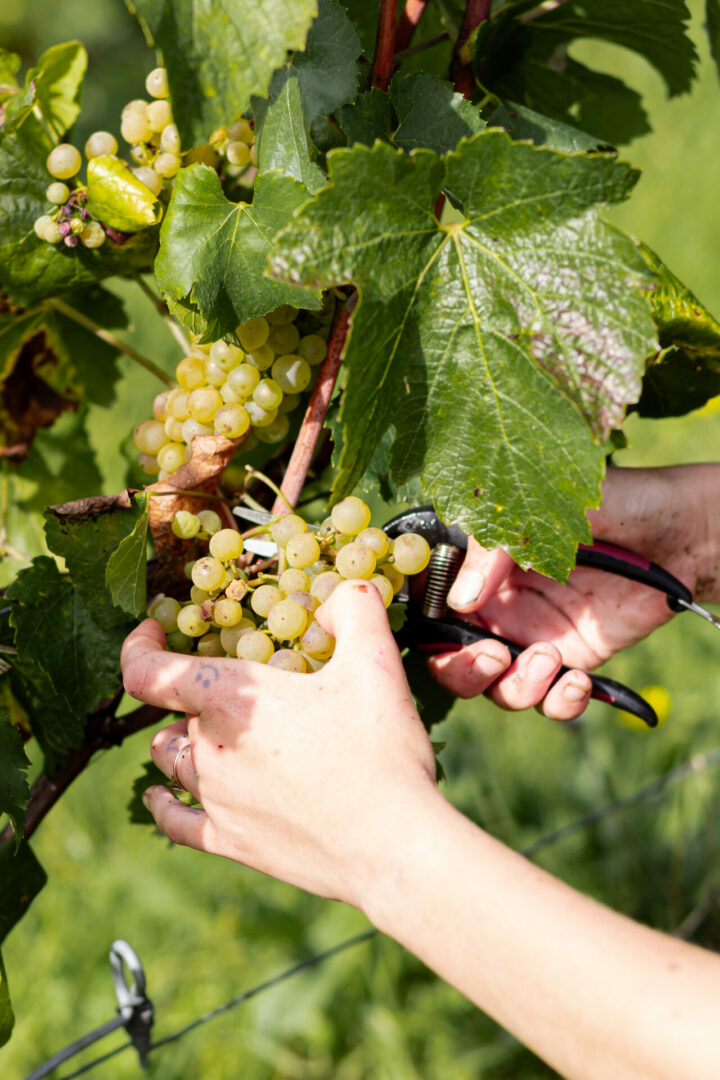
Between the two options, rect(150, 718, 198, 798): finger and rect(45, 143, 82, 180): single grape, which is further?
rect(45, 143, 82, 180): single grape

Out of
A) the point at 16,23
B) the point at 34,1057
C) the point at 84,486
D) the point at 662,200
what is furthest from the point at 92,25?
the point at 34,1057

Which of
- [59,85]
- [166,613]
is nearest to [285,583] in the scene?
[166,613]

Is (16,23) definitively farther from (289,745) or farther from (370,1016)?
(289,745)

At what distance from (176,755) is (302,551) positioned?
0.18 meters

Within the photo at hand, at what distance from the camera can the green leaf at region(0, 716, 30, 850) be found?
0.73 metres

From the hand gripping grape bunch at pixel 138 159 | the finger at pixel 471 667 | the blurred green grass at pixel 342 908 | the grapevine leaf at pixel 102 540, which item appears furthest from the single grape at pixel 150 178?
the blurred green grass at pixel 342 908

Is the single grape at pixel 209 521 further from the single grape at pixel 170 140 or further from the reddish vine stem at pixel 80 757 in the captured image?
the single grape at pixel 170 140

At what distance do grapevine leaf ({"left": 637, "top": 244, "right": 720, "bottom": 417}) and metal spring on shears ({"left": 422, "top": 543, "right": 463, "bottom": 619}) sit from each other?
23 centimetres

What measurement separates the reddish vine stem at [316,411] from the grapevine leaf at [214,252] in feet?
0.29

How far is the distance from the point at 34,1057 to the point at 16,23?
3731mm

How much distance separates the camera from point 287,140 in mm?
690

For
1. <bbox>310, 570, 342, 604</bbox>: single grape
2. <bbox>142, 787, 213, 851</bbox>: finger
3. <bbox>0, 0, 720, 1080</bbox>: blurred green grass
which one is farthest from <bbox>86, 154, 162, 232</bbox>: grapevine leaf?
<bbox>0, 0, 720, 1080</bbox>: blurred green grass

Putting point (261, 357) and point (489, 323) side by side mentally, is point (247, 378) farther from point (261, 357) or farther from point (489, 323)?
point (489, 323)

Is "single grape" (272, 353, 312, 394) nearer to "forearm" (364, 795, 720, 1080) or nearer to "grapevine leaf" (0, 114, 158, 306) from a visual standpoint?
"grapevine leaf" (0, 114, 158, 306)
